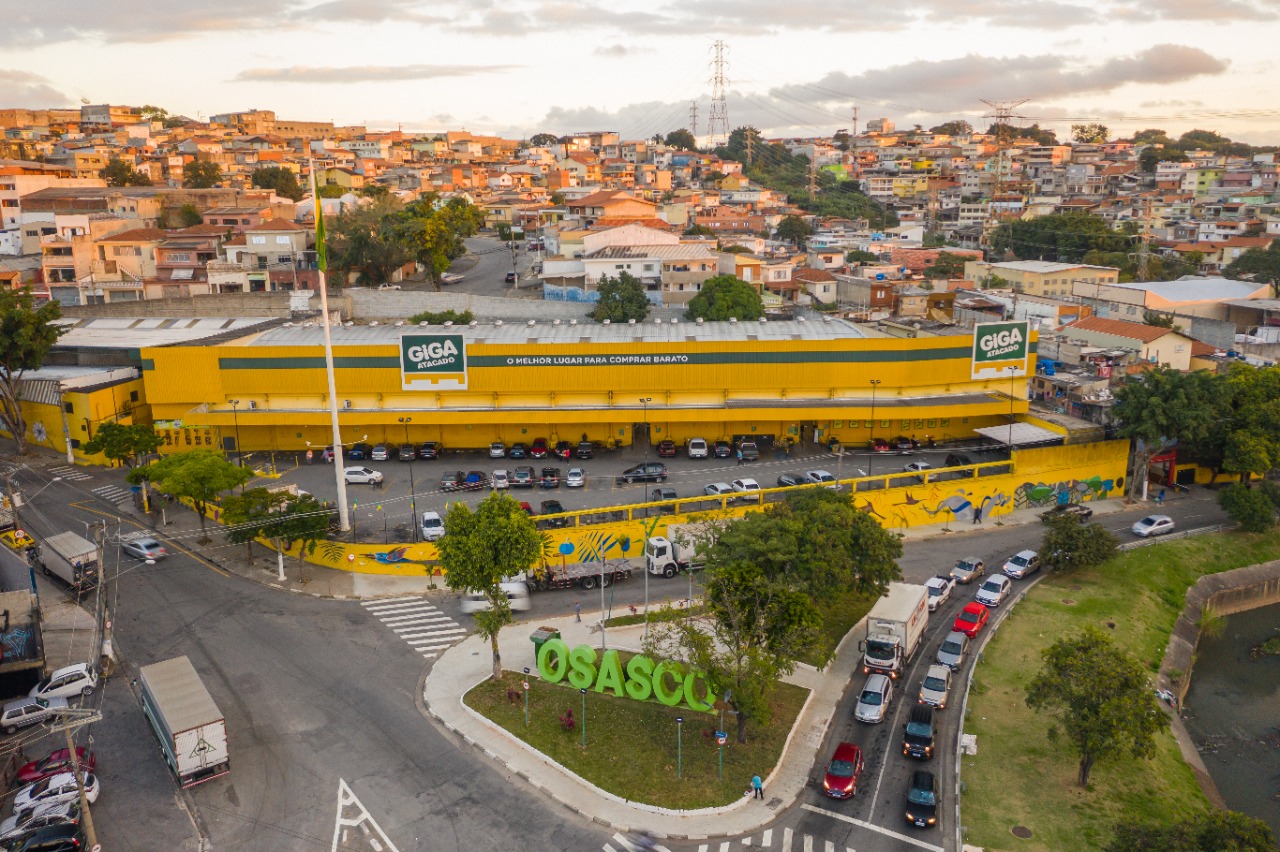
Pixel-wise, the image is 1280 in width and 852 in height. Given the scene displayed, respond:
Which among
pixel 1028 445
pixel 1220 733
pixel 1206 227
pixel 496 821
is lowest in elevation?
pixel 1220 733

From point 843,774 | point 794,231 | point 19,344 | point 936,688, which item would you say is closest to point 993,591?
point 936,688

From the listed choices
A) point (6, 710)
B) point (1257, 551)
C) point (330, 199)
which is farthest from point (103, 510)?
point (330, 199)

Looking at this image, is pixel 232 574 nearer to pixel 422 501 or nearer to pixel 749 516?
pixel 422 501

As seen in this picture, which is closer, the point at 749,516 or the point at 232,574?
the point at 749,516

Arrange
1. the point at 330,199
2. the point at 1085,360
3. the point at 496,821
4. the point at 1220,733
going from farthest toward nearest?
the point at 330,199, the point at 1085,360, the point at 1220,733, the point at 496,821

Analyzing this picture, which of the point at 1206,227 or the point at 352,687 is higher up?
the point at 1206,227

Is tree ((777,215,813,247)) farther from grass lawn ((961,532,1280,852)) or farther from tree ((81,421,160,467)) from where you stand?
tree ((81,421,160,467))

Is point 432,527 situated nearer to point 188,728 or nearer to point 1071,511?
point 188,728
